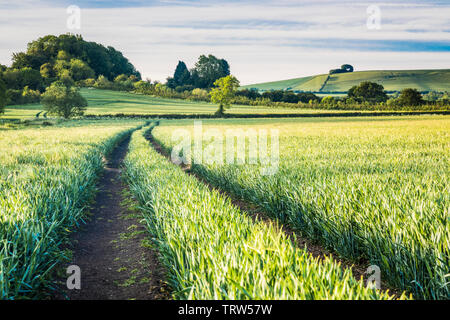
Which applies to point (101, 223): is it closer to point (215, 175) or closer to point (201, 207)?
point (201, 207)

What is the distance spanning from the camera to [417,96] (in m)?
70.2

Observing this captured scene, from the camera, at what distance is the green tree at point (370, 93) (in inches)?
3034

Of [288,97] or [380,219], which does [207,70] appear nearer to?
[288,97]

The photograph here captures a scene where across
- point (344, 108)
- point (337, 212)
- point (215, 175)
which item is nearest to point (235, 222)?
point (337, 212)

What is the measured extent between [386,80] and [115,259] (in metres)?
121

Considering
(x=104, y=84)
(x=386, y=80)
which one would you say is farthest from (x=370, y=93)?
(x=104, y=84)

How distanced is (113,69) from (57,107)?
80.9 meters

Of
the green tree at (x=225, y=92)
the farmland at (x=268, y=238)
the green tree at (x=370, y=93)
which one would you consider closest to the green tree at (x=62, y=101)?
the green tree at (x=225, y=92)

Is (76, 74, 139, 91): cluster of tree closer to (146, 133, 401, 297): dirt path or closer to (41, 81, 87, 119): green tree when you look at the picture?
(41, 81, 87, 119): green tree

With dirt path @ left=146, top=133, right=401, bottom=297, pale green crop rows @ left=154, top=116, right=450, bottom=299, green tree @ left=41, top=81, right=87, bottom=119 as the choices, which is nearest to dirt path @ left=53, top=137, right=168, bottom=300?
dirt path @ left=146, top=133, right=401, bottom=297
